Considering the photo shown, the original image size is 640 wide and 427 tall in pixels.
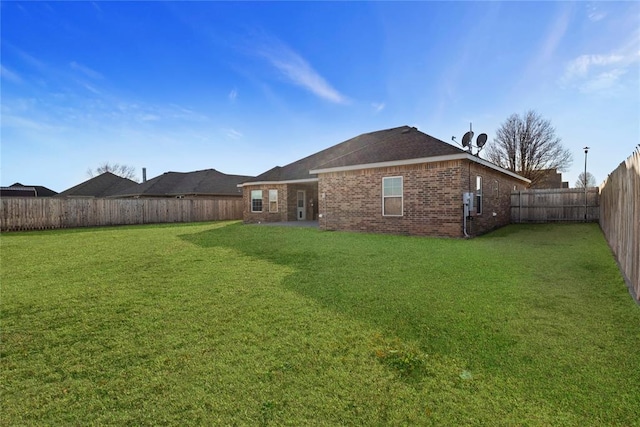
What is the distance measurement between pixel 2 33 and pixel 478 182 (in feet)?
55.5

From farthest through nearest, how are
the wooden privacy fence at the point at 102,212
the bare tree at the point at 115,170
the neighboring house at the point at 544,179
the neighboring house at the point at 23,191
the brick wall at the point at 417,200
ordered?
the bare tree at the point at 115,170 < the neighboring house at the point at 23,191 < the neighboring house at the point at 544,179 < the wooden privacy fence at the point at 102,212 < the brick wall at the point at 417,200

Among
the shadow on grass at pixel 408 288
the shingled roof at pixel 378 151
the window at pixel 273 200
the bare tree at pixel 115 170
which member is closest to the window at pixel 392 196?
the shingled roof at pixel 378 151

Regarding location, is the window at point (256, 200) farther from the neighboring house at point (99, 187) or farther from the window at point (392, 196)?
the neighboring house at point (99, 187)

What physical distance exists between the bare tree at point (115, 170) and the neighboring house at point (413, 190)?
62548 mm

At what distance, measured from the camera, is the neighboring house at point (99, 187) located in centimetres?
3384

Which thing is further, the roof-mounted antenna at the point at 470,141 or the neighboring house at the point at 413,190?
the roof-mounted antenna at the point at 470,141

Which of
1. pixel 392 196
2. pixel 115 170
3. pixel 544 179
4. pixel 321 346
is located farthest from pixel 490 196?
pixel 115 170

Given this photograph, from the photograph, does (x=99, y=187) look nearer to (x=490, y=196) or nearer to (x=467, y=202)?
(x=467, y=202)

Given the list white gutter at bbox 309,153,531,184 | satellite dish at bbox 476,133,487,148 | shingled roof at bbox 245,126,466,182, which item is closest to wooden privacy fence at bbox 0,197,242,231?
shingled roof at bbox 245,126,466,182

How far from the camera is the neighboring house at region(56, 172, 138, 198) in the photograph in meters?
33.8

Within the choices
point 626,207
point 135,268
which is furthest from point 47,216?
point 626,207

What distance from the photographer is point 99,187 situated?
35.2m

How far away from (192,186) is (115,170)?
4613 cm

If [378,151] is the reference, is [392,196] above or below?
below
